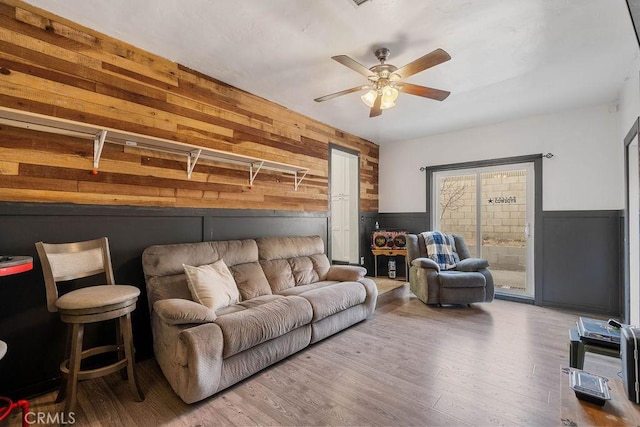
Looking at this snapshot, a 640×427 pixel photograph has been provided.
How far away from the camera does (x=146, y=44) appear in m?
2.52

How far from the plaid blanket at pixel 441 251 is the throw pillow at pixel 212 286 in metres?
2.90

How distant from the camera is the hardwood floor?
183cm

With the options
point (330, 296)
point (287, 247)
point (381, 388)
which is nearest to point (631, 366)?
point (381, 388)

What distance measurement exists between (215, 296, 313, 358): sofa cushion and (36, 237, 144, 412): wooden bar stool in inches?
23.2

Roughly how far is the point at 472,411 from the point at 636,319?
2394 mm

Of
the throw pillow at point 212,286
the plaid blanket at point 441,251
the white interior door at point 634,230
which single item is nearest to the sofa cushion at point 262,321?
the throw pillow at point 212,286

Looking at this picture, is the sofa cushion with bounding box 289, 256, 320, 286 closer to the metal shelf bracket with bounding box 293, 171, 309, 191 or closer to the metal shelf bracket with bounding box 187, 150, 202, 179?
the metal shelf bracket with bounding box 293, 171, 309, 191

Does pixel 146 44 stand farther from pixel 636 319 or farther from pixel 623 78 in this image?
pixel 636 319

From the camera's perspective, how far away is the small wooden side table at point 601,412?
126 cm

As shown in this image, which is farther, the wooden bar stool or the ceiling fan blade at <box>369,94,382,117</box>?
the ceiling fan blade at <box>369,94,382,117</box>

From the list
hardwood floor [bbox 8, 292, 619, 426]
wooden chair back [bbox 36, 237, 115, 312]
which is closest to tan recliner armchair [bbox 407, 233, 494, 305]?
hardwood floor [bbox 8, 292, 619, 426]

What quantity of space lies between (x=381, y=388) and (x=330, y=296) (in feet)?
3.14

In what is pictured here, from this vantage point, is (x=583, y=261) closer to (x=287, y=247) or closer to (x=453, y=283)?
(x=453, y=283)

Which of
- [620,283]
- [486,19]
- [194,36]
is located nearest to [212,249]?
[194,36]
